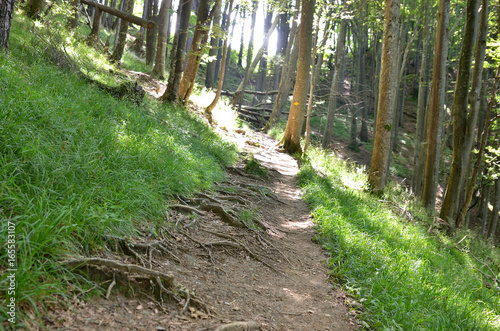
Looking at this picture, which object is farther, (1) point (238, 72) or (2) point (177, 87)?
(1) point (238, 72)

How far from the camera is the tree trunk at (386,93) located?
9102 millimetres

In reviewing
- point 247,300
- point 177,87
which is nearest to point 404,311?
point 247,300

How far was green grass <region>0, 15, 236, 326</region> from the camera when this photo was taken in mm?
2264

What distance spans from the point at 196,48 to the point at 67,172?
27.6 ft

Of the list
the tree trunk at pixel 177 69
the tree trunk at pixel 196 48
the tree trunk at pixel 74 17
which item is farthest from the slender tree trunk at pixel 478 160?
the tree trunk at pixel 74 17

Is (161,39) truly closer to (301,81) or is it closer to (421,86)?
(301,81)

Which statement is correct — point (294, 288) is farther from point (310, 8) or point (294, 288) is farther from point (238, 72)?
point (238, 72)

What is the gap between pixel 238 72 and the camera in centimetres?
4191

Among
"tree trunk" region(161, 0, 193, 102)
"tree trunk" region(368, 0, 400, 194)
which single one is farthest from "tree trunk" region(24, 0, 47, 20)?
"tree trunk" region(368, 0, 400, 194)

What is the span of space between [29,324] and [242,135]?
12.6m

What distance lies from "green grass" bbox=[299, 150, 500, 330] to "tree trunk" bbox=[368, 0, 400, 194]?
141cm

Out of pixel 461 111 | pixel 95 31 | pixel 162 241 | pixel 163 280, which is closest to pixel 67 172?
A: pixel 162 241

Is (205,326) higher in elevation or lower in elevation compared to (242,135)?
lower

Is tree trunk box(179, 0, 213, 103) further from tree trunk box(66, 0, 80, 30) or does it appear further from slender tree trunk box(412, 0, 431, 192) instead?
slender tree trunk box(412, 0, 431, 192)
